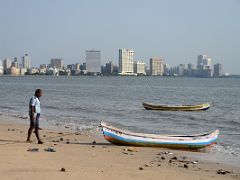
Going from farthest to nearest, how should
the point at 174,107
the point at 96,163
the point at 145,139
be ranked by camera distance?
the point at 174,107 → the point at 145,139 → the point at 96,163

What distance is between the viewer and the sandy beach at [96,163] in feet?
32.2

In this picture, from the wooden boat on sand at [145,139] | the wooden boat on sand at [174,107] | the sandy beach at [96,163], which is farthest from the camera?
the wooden boat on sand at [174,107]

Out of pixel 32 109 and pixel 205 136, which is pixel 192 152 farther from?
pixel 32 109

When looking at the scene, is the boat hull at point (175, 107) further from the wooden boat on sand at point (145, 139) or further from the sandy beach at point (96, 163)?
the sandy beach at point (96, 163)

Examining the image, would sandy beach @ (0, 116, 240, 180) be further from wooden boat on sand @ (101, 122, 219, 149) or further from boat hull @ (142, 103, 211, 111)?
boat hull @ (142, 103, 211, 111)

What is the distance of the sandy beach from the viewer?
9812 millimetres

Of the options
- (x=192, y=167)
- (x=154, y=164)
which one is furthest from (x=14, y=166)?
(x=192, y=167)

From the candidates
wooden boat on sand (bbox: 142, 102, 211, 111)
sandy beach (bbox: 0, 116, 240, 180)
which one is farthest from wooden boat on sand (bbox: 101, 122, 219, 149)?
wooden boat on sand (bbox: 142, 102, 211, 111)

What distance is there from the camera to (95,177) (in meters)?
9.50

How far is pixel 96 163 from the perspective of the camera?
11.4 meters

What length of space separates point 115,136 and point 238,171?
5.02 meters

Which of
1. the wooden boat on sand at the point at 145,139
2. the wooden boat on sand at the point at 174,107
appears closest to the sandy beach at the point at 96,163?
the wooden boat on sand at the point at 145,139

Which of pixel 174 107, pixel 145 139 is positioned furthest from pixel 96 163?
pixel 174 107

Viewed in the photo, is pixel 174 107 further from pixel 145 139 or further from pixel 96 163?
pixel 96 163
